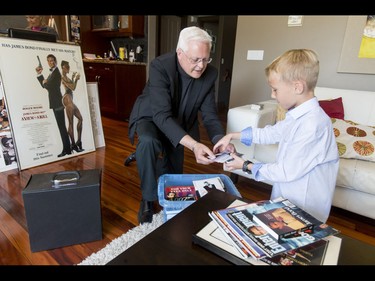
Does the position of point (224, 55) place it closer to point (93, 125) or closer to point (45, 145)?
point (93, 125)

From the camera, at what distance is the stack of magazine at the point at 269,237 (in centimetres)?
62

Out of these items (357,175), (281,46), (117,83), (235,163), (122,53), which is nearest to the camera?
(235,163)

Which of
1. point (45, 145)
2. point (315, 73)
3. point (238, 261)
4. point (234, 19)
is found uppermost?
point (234, 19)

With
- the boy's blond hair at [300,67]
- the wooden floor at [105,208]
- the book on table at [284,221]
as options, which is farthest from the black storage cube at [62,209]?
the boy's blond hair at [300,67]

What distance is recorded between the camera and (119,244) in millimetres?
1186

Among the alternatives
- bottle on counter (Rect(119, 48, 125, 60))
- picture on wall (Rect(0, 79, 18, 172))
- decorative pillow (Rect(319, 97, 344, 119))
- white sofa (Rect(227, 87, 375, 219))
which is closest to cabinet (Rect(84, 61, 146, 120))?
bottle on counter (Rect(119, 48, 125, 60))

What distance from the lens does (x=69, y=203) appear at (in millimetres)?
1124

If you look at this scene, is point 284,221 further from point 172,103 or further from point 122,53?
point 122,53

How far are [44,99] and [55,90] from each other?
12 centimetres

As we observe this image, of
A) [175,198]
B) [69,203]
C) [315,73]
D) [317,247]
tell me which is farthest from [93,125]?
[317,247]

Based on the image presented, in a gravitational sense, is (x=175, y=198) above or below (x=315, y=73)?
below

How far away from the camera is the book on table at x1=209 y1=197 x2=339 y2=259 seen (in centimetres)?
62

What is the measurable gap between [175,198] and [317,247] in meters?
0.63

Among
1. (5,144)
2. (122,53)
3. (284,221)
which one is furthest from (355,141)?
(122,53)
